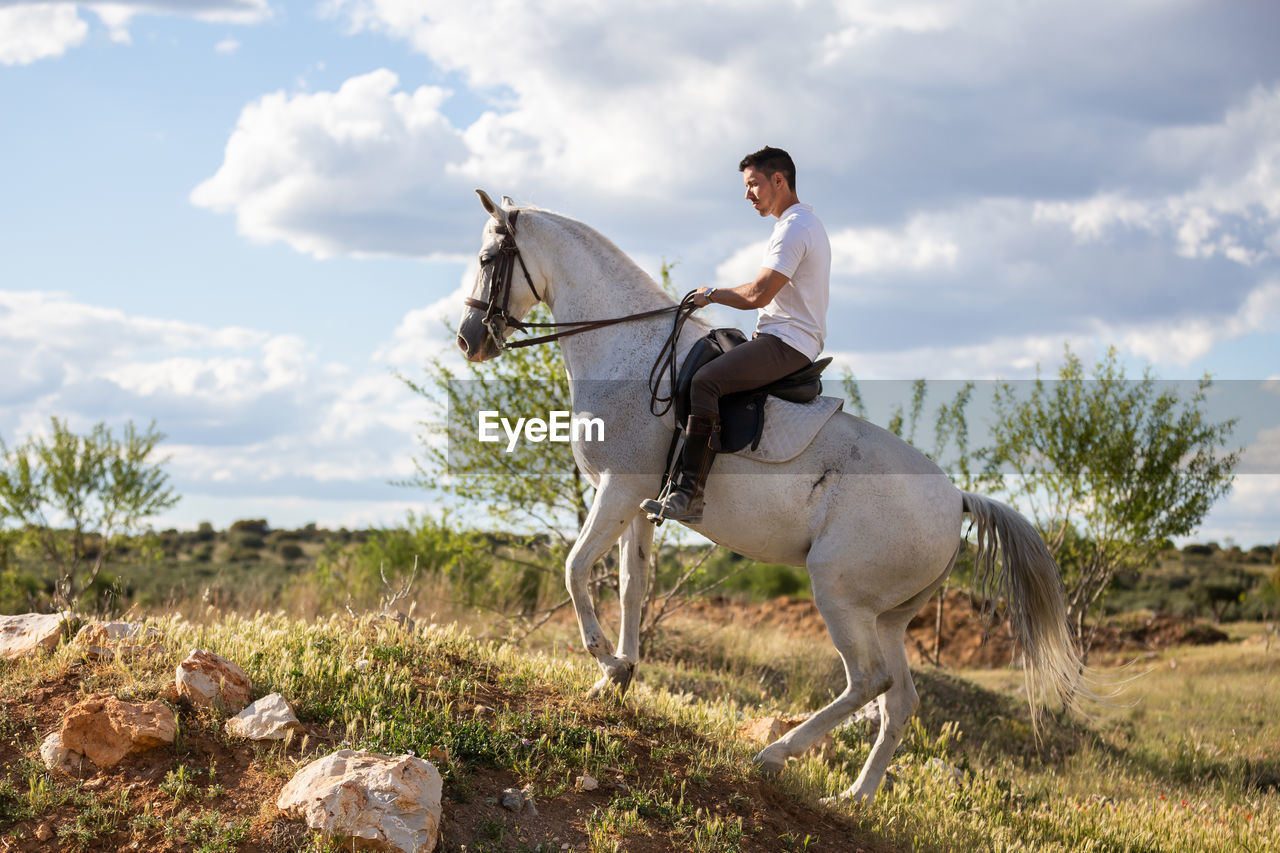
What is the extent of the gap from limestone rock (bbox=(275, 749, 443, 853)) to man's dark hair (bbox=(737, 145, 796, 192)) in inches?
174

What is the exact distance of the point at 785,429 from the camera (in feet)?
22.9

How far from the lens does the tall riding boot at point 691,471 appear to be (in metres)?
6.75

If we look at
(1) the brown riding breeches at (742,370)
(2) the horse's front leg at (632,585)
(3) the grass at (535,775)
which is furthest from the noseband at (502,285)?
(3) the grass at (535,775)

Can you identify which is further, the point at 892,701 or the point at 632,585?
the point at 632,585

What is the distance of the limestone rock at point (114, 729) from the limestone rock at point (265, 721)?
0.36 metres

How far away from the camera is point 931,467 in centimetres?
732

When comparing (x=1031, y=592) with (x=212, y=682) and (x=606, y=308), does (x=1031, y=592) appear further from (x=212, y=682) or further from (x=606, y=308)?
(x=212, y=682)

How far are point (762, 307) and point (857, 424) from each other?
1100mm

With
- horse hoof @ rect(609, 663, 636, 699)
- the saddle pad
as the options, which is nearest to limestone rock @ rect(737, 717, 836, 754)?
horse hoof @ rect(609, 663, 636, 699)

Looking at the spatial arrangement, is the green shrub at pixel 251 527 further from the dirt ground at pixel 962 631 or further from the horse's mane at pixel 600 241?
the horse's mane at pixel 600 241

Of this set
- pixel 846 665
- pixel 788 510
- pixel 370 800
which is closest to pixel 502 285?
pixel 788 510

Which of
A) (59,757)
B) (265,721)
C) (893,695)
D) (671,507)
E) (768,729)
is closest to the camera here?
(59,757)

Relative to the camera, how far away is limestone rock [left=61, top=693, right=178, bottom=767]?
611 centimetres

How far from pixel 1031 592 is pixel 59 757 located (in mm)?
6487
